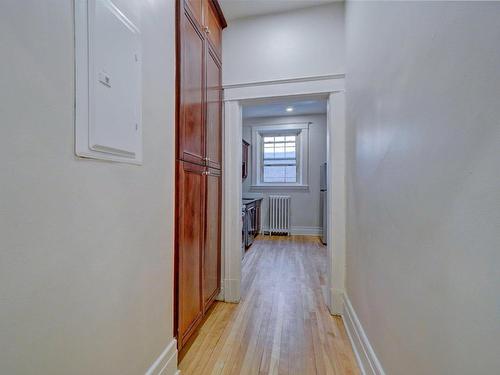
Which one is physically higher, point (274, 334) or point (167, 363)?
point (167, 363)

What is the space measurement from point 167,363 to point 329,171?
1865 mm

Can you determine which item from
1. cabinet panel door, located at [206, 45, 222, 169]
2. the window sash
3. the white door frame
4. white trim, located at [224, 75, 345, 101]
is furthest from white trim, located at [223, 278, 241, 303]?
the window sash

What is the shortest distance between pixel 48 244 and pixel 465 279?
114 cm

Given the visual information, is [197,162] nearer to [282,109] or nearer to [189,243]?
[189,243]

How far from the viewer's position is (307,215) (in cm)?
532

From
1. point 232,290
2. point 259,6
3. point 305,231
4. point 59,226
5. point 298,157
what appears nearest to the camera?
point 59,226

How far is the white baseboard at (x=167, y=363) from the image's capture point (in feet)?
3.89

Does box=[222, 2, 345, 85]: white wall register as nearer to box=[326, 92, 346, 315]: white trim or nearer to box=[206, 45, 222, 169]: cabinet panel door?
box=[206, 45, 222, 169]: cabinet panel door

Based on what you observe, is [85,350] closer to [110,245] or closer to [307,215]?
[110,245]

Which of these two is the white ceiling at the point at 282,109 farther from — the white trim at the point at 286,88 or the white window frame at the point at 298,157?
the white trim at the point at 286,88

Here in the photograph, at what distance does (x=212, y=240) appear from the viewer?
6.82ft

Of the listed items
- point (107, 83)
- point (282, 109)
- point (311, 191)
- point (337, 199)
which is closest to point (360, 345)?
point (337, 199)

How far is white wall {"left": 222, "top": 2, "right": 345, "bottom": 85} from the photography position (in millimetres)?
2133

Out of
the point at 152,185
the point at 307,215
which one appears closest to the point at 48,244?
the point at 152,185
